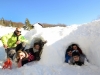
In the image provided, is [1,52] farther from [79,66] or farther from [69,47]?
[79,66]

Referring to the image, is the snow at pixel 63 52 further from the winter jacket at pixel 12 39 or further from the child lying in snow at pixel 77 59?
the winter jacket at pixel 12 39

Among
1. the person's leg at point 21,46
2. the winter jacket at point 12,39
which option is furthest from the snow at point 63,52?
the winter jacket at point 12,39

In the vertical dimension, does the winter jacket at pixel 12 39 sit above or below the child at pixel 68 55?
above

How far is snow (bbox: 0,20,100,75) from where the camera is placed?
17.7ft

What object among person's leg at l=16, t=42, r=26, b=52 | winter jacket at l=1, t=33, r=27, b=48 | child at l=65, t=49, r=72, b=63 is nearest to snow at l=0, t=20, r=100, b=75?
child at l=65, t=49, r=72, b=63

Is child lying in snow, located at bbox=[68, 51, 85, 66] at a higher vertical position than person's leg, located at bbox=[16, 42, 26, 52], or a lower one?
lower

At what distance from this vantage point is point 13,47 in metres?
6.71

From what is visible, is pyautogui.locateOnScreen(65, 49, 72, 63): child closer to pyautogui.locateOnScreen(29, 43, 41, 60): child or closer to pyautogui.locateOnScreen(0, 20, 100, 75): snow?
pyautogui.locateOnScreen(0, 20, 100, 75): snow

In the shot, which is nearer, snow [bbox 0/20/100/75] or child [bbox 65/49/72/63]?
snow [bbox 0/20/100/75]

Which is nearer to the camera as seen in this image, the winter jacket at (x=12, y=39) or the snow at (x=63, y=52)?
the snow at (x=63, y=52)

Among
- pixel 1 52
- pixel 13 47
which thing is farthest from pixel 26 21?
pixel 13 47

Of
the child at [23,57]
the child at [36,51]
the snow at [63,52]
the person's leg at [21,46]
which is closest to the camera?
the snow at [63,52]

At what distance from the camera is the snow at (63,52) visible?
538 centimetres

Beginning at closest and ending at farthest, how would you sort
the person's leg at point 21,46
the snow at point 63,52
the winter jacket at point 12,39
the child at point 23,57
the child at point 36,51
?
the snow at point 63,52 < the child at point 23,57 < the child at point 36,51 < the person's leg at point 21,46 < the winter jacket at point 12,39
